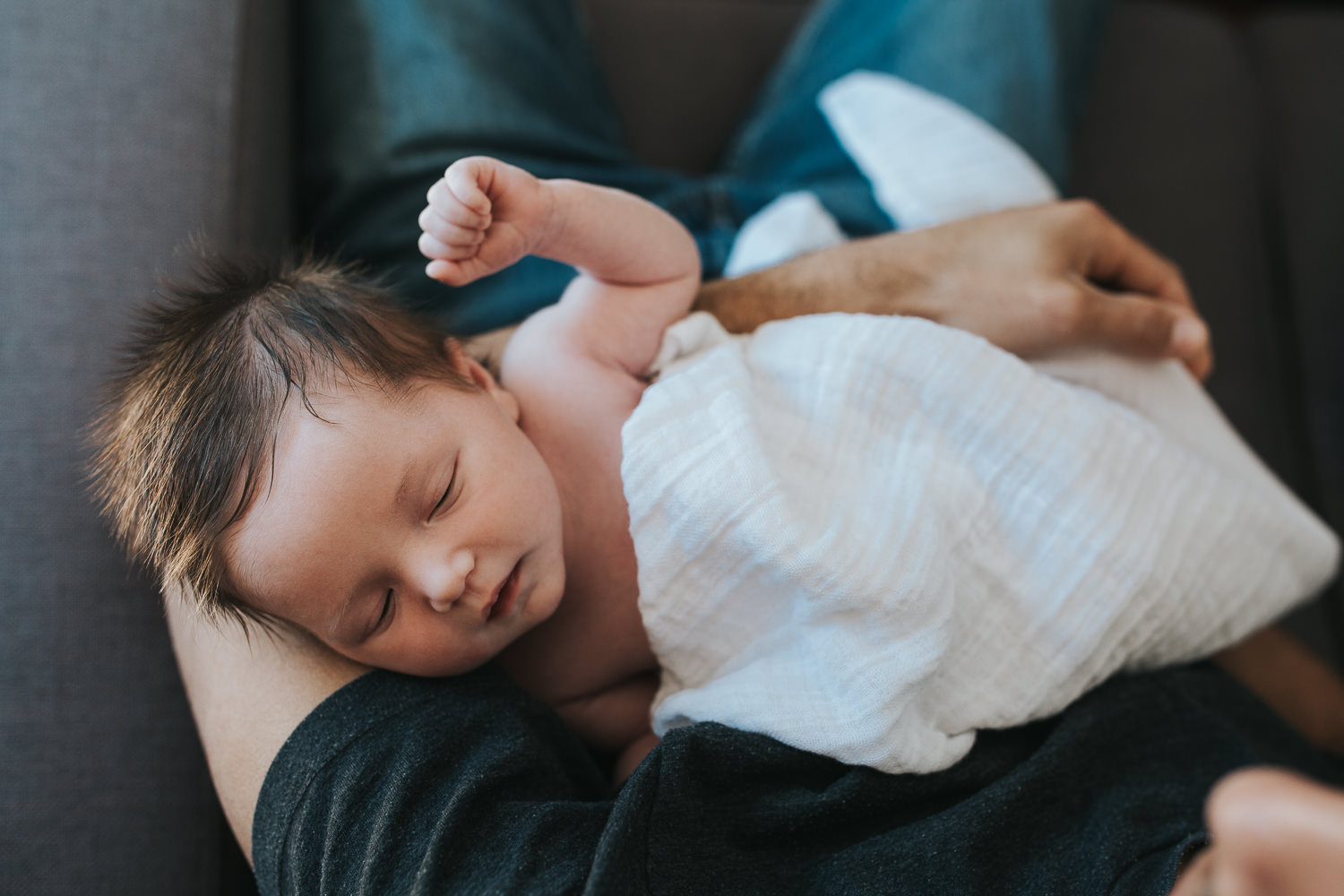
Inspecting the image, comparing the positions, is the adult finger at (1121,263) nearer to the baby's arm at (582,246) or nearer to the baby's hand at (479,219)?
the baby's arm at (582,246)

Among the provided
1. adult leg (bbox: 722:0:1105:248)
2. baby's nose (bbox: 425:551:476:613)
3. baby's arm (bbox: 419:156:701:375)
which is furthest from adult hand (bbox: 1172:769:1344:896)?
adult leg (bbox: 722:0:1105:248)

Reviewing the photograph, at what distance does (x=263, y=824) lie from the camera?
660mm

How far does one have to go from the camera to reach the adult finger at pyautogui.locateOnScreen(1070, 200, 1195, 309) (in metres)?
0.93

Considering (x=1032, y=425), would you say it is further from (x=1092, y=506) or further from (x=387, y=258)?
(x=387, y=258)

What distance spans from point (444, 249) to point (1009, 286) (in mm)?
579

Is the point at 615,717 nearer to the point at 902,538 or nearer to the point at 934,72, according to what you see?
the point at 902,538

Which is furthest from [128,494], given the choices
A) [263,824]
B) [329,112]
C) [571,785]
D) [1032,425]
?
[1032,425]

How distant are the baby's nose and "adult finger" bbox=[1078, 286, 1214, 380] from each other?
647mm

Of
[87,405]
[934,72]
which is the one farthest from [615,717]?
[934,72]

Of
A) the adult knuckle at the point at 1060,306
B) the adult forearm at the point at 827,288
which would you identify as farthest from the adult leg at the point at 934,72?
the adult knuckle at the point at 1060,306

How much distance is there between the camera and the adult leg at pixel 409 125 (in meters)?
1.07

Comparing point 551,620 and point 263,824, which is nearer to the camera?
point 263,824

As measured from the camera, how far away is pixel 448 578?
0.66 meters

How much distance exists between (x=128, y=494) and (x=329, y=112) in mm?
598
